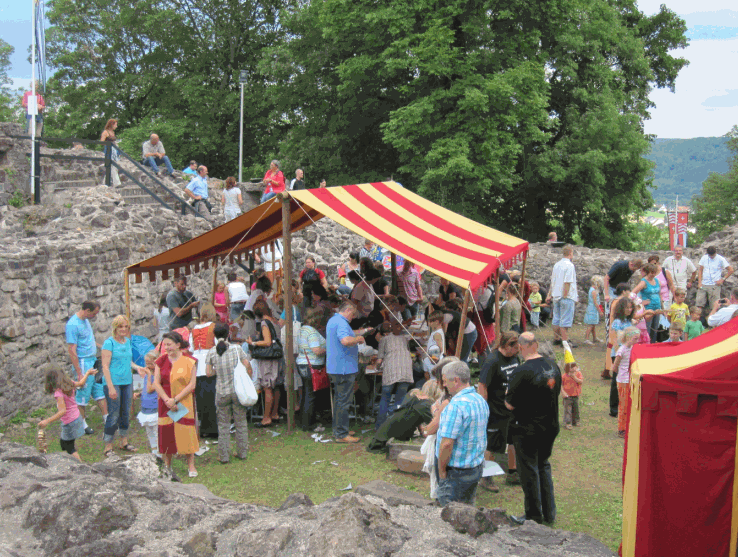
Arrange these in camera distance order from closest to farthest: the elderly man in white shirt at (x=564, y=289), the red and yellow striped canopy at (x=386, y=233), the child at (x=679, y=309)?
the red and yellow striped canopy at (x=386, y=233) < the child at (x=679, y=309) < the elderly man in white shirt at (x=564, y=289)

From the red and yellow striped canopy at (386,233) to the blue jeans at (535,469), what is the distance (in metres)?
1.68

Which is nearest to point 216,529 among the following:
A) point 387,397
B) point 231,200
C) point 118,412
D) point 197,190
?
point 118,412

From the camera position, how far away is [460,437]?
4.27 m

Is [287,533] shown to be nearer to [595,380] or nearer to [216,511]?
[216,511]

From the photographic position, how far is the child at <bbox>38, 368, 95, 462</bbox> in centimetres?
548

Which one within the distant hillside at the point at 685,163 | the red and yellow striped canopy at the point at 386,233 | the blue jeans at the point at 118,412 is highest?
the distant hillside at the point at 685,163

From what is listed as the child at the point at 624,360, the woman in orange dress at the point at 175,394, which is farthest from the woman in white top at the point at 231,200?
the child at the point at 624,360

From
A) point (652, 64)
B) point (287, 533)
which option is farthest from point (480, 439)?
point (652, 64)

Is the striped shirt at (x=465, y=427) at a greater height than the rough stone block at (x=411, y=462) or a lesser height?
greater

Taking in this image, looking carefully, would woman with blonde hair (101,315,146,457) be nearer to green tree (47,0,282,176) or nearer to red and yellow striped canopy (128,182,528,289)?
red and yellow striped canopy (128,182,528,289)

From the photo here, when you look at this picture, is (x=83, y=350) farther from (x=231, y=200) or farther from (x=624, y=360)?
(x=231, y=200)

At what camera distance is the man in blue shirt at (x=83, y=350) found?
21.6 ft

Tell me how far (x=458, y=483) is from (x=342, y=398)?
2788 mm

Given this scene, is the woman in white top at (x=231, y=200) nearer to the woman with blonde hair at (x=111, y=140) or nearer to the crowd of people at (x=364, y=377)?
the woman with blonde hair at (x=111, y=140)
